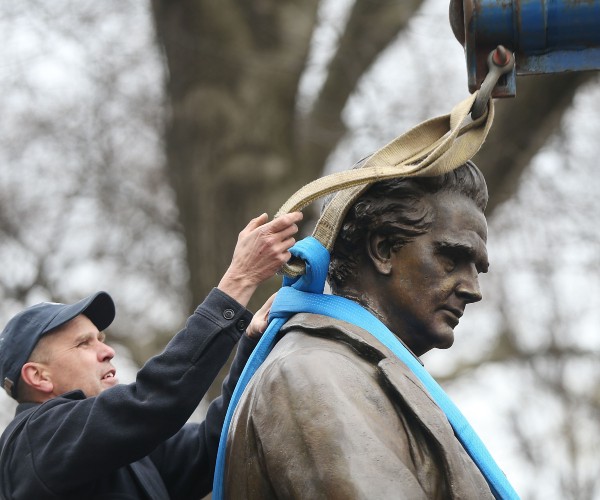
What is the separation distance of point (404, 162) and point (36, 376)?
5.05 feet

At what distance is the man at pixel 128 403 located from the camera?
13.8 feet

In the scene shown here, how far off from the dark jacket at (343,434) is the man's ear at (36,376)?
1.26 metres

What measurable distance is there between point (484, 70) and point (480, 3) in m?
0.17

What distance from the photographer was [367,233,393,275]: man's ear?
393cm

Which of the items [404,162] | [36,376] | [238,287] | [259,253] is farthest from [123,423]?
[404,162]

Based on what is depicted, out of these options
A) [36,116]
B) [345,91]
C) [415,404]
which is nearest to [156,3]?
[345,91]

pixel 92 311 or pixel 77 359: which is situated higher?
pixel 92 311

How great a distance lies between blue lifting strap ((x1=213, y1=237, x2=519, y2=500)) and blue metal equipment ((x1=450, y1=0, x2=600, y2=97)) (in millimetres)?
641

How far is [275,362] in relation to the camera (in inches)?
143

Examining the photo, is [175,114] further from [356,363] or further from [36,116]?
[356,363]

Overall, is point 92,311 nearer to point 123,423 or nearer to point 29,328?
point 29,328

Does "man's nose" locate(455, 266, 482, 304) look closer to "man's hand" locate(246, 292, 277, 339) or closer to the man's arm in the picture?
"man's hand" locate(246, 292, 277, 339)

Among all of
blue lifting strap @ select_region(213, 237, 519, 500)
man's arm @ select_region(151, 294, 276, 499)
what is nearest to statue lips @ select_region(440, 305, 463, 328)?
blue lifting strap @ select_region(213, 237, 519, 500)

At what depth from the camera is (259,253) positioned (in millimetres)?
4074
